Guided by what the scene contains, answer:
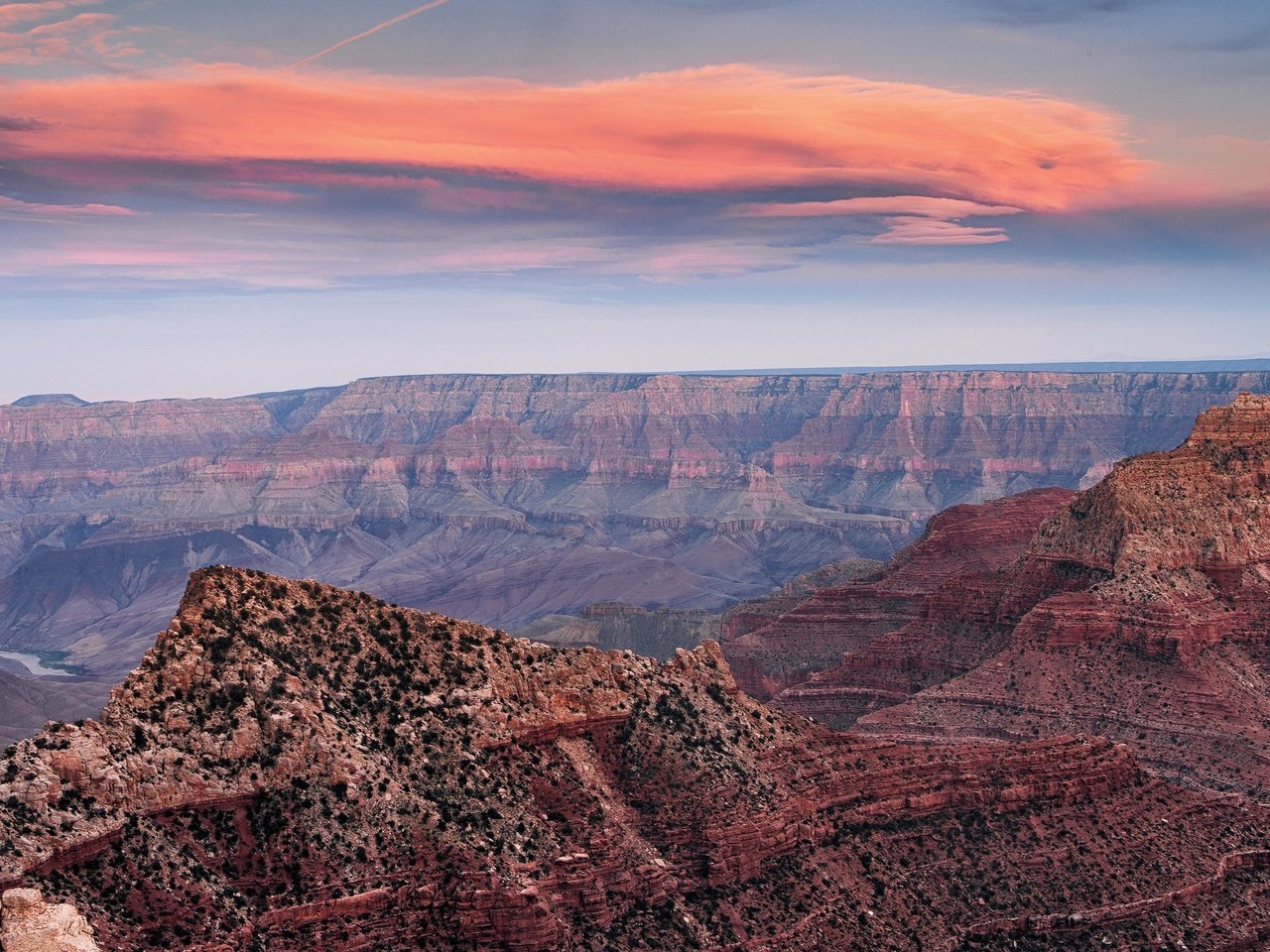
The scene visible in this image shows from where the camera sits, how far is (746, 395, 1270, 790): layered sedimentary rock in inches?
4176

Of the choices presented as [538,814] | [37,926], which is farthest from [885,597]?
[37,926]

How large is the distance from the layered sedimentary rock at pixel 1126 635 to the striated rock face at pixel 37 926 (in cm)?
6953

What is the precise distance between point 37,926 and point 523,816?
61.4ft

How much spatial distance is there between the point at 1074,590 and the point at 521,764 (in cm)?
6735

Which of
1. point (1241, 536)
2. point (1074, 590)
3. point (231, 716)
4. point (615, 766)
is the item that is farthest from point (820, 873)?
point (1241, 536)

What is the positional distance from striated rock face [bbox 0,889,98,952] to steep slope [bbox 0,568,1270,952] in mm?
263

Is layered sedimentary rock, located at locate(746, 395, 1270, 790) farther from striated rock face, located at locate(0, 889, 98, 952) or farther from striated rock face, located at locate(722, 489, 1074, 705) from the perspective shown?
striated rock face, located at locate(0, 889, 98, 952)

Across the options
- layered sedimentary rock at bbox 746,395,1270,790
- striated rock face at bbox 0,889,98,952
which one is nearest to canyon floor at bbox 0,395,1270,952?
striated rock face at bbox 0,889,98,952

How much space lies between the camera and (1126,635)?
11194 cm

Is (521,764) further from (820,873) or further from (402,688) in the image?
(820,873)

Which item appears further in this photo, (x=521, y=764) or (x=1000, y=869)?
(x=1000, y=869)

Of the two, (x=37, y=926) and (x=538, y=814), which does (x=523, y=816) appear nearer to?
(x=538, y=814)

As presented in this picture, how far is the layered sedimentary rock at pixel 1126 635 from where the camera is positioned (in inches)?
4176

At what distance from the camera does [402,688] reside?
59.0 metres
